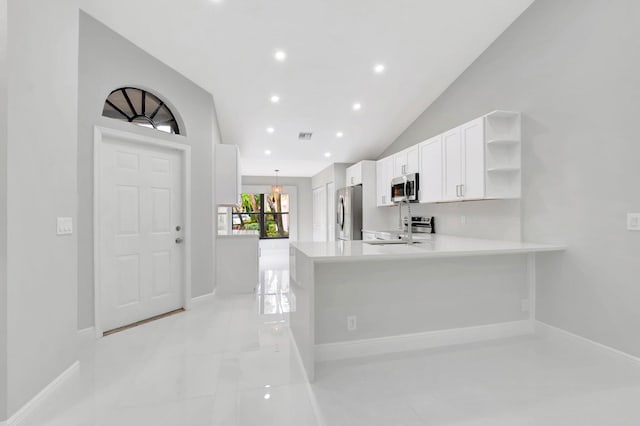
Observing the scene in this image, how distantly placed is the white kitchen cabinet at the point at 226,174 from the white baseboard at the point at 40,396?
2522mm

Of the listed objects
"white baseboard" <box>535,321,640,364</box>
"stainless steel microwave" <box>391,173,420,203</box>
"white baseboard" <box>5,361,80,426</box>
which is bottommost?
"white baseboard" <box>5,361,80,426</box>

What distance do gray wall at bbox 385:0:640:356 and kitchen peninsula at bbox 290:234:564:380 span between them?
29cm

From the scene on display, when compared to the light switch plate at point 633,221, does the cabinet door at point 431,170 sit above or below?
above

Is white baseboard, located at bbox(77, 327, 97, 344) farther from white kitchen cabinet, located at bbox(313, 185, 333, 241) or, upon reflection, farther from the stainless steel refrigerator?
white kitchen cabinet, located at bbox(313, 185, 333, 241)

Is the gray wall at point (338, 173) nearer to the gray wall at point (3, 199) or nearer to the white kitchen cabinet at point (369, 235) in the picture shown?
the white kitchen cabinet at point (369, 235)

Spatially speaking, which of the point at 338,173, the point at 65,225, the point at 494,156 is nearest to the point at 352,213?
the point at 338,173

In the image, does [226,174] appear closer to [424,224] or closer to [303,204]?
[424,224]

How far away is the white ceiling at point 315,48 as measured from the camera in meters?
2.97

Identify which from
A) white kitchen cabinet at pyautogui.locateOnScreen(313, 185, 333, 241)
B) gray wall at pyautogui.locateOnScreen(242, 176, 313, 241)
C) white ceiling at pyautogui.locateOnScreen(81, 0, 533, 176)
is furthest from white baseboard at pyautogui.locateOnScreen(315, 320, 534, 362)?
gray wall at pyautogui.locateOnScreen(242, 176, 313, 241)

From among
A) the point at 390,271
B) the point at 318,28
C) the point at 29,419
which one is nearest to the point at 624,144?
the point at 390,271

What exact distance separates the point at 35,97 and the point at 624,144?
4.09 metres

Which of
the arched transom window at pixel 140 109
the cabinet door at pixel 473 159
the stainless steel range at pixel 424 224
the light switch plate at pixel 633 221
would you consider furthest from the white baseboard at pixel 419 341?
the arched transom window at pixel 140 109

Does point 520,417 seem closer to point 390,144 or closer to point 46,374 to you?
point 46,374

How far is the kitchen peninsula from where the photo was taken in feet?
7.72
